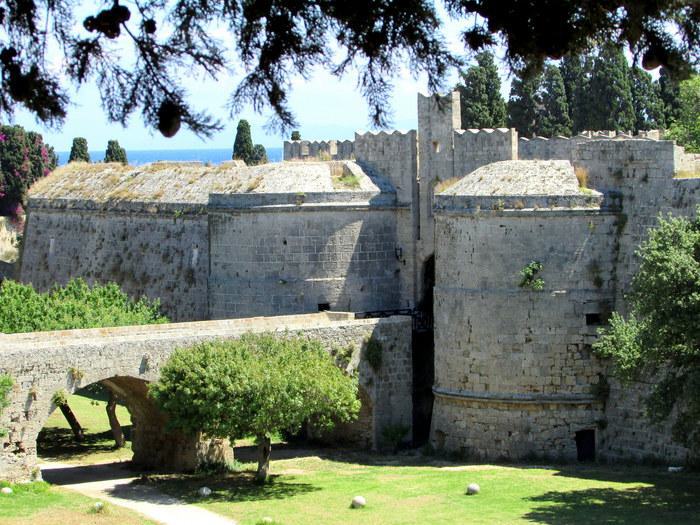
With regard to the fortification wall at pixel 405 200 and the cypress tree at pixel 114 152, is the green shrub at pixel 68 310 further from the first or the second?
the cypress tree at pixel 114 152

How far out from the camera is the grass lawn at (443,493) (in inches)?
1187

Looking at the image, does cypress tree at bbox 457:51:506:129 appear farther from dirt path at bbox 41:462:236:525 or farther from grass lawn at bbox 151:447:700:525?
dirt path at bbox 41:462:236:525

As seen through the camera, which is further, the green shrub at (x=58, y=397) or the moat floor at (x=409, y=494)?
the green shrub at (x=58, y=397)

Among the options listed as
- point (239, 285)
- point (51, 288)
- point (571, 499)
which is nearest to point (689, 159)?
point (571, 499)

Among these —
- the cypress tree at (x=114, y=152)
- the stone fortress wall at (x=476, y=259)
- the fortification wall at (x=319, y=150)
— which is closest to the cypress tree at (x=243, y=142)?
the cypress tree at (x=114, y=152)

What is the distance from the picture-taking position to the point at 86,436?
136ft

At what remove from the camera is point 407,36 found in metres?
17.1

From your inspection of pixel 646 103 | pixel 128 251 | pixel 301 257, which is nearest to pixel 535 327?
pixel 301 257

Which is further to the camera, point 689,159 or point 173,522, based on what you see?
point 689,159

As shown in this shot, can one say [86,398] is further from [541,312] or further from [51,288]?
[541,312]

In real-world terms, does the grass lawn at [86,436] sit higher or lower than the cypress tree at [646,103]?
lower

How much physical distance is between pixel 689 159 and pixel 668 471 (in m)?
6.91

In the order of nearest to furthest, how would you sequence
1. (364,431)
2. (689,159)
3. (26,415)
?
1. (26,415)
2. (689,159)
3. (364,431)

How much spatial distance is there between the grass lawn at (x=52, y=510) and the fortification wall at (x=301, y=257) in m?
11.1
